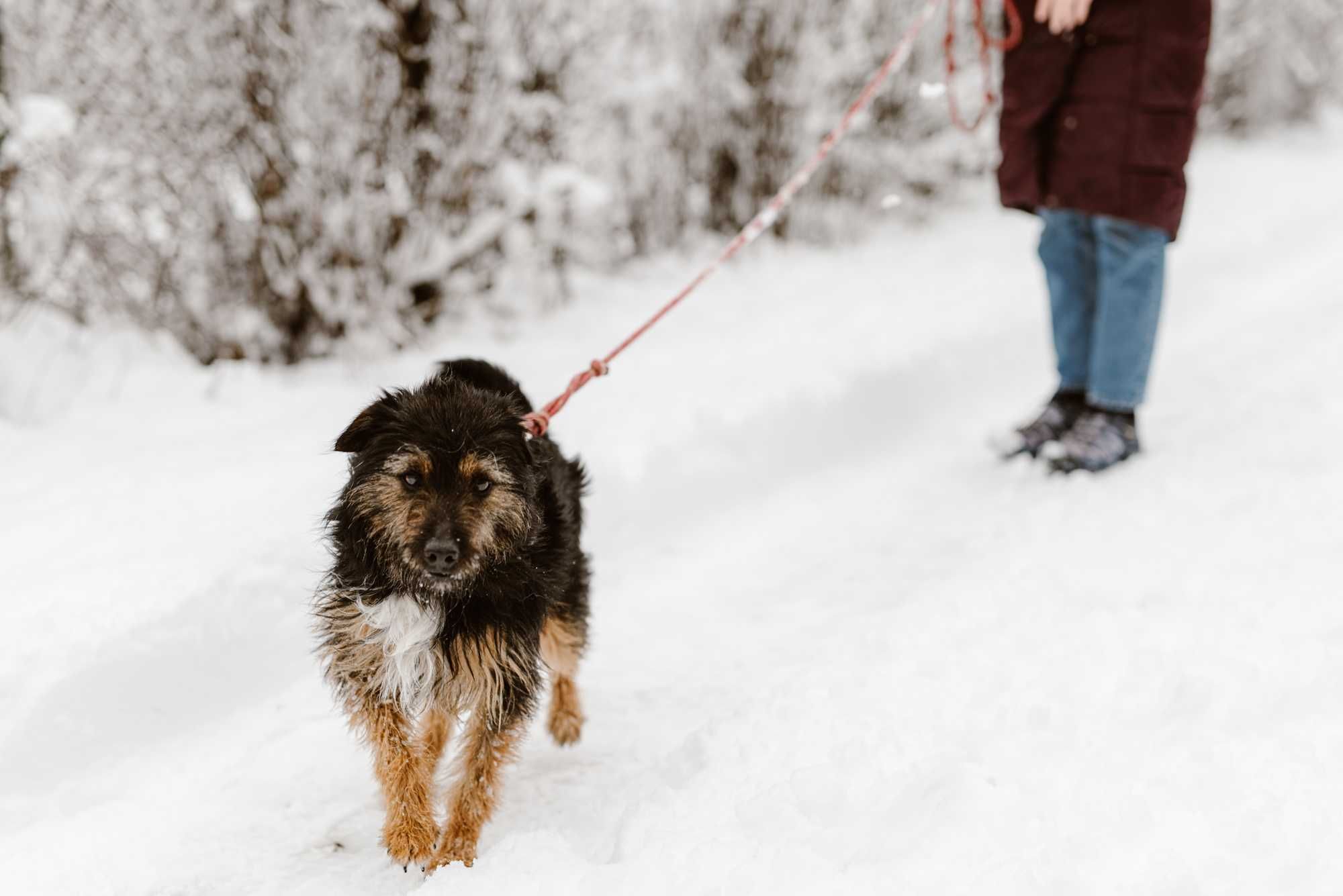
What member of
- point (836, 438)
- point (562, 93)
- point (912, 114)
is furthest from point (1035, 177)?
point (912, 114)

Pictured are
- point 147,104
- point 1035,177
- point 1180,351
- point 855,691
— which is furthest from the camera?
point 1180,351

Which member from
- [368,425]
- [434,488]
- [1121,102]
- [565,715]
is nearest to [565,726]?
[565,715]

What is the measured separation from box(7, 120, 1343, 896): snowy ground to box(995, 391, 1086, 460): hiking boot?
0.13m

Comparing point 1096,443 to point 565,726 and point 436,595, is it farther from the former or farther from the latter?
point 436,595

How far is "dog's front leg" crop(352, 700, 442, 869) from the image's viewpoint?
234 cm

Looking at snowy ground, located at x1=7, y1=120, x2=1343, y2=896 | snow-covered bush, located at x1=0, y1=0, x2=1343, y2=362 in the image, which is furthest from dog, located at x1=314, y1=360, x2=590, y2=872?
snow-covered bush, located at x1=0, y1=0, x2=1343, y2=362

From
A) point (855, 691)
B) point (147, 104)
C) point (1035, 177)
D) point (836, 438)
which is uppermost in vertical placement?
point (147, 104)

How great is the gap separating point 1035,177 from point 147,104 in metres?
4.30

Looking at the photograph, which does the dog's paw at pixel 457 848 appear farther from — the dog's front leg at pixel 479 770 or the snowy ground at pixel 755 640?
the snowy ground at pixel 755 640

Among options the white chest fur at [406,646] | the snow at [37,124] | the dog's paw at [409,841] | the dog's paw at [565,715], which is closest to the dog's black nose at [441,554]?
the white chest fur at [406,646]

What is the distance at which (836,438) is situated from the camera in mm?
5254

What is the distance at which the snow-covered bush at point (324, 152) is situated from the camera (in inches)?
181

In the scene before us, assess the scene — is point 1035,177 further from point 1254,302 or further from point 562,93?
point 1254,302

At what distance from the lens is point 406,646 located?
7.50 feet
